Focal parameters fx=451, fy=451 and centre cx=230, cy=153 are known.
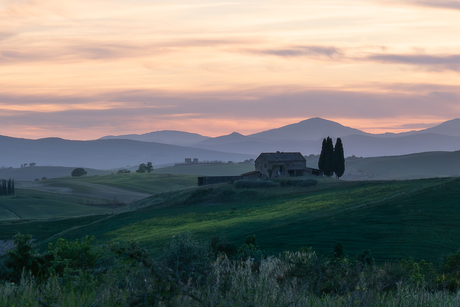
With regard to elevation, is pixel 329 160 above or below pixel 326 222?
above

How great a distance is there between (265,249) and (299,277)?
13015mm

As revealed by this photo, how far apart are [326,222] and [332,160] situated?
53.0m

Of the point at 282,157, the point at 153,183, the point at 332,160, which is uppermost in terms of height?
the point at 282,157

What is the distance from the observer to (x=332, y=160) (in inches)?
3381

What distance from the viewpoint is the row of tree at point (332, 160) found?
281 feet

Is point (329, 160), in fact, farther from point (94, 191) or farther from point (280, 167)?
point (94, 191)

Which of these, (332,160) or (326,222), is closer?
(326,222)

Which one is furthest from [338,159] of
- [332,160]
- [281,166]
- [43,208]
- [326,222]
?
[43,208]

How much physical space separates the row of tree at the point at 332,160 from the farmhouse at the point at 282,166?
11.0ft

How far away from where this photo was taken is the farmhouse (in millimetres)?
87250

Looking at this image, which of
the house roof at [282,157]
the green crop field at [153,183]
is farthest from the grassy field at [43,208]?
the green crop field at [153,183]

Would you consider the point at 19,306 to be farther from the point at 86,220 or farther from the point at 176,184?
the point at 176,184

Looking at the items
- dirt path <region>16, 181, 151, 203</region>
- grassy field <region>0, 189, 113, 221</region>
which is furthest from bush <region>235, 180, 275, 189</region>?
dirt path <region>16, 181, 151, 203</region>

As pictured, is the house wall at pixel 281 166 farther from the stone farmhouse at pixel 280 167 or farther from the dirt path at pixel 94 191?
the dirt path at pixel 94 191
